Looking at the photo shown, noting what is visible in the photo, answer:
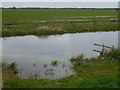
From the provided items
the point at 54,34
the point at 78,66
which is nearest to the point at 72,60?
the point at 78,66

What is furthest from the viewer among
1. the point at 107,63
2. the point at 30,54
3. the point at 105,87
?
the point at 30,54

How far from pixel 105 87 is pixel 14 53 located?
36.9ft

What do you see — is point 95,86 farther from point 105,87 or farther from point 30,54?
point 30,54

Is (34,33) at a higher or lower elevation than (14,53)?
higher

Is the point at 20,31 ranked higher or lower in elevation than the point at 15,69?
higher

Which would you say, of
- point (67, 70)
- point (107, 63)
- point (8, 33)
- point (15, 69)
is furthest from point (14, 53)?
point (8, 33)

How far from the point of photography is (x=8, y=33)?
25719mm

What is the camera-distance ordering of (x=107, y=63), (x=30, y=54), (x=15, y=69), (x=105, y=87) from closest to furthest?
(x=105, y=87) < (x=15, y=69) < (x=107, y=63) < (x=30, y=54)

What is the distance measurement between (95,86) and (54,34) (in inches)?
827

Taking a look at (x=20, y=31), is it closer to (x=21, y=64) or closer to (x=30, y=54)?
(x=30, y=54)

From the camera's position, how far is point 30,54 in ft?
51.9

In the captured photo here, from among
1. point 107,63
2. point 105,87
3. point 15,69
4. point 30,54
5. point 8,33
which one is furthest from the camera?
point 8,33

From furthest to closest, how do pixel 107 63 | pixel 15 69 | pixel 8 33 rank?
pixel 8 33 < pixel 107 63 < pixel 15 69

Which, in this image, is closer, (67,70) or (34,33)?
(67,70)
